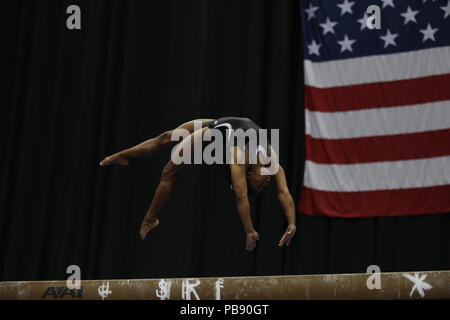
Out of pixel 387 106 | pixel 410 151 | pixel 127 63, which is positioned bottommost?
pixel 410 151

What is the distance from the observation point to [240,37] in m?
7.08

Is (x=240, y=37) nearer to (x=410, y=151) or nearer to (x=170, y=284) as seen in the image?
(x=410, y=151)

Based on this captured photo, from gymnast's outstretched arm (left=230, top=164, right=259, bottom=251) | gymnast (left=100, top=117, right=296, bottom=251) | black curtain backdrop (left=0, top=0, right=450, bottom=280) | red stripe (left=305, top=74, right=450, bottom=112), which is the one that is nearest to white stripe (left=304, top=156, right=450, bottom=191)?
black curtain backdrop (left=0, top=0, right=450, bottom=280)

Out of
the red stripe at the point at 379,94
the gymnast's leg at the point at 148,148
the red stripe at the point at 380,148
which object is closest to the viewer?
the gymnast's leg at the point at 148,148

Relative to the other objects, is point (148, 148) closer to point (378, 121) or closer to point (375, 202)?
point (375, 202)

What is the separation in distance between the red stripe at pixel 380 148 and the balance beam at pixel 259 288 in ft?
9.75

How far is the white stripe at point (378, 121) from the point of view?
6.17 metres

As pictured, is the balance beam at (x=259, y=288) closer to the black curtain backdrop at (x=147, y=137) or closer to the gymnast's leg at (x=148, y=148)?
the gymnast's leg at (x=148, y=148)

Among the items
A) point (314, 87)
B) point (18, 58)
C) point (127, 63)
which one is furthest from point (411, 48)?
point (18, 58)

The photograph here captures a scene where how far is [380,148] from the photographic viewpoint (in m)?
6.30

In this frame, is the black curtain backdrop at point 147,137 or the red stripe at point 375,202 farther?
the black curtain backdrop at point 147,137

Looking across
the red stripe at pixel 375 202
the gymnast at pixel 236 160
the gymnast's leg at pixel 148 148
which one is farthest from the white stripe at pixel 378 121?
the gymnast's leg at pixel 148 148

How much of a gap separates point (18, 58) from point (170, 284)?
5124 millimetres

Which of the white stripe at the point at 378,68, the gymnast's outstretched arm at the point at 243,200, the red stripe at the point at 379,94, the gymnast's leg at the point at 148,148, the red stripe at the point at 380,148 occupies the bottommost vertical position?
the gymnast's outstretched arm at the point at 243,200
